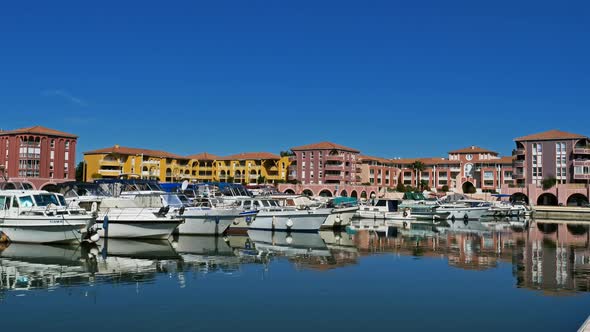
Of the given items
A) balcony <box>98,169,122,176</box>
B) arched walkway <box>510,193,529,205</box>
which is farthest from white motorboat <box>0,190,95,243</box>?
balcony <box>98,169,122,176</box>

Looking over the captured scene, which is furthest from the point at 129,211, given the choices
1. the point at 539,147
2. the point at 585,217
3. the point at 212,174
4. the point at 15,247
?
the point at 212,174

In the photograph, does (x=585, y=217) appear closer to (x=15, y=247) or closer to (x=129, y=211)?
(x=129, y=211)

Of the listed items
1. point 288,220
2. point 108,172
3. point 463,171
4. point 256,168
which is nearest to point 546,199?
point 463,171

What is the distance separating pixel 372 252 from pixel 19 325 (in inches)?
786

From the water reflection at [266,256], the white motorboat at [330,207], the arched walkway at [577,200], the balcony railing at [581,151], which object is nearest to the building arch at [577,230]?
the water reflection at [266,256]

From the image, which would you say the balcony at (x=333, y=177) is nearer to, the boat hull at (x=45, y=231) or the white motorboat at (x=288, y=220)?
the white motorboat at (x=288, y=220)

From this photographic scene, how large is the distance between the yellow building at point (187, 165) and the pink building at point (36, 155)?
56.6 ft

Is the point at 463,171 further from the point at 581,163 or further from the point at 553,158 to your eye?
the point at 581,163

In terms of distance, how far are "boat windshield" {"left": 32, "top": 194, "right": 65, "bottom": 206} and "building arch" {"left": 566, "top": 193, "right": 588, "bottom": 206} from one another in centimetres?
8625

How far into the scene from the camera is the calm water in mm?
14352

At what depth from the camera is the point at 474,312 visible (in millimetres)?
15617

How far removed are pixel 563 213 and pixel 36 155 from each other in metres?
85.8

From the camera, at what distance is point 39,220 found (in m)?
Answer: 28.5

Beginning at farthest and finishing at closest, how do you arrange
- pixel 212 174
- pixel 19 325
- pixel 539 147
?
pixel 212 174
pixel 539 147
pixel 19 325
